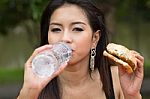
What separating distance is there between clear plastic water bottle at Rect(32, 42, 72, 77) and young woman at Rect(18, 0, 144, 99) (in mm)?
85

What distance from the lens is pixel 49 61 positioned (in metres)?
2.45

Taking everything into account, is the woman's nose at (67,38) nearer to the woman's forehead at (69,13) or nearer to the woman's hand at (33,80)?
the woman's forehead at (69,13)

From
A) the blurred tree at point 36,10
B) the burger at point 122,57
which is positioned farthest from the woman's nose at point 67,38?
the blurred tree at point 36,10

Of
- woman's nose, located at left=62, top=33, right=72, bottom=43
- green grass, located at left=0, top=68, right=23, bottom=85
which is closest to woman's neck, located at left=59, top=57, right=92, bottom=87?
woman's nose, located at left=62, top=33, right=72, bottom=43

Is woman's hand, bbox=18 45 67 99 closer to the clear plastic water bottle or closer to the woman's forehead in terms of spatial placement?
the clear plastic water bottle

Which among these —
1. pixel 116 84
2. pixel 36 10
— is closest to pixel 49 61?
pixel 116 84

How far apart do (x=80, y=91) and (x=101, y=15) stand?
0.53m

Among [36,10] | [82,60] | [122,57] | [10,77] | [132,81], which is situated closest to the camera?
[122,57]

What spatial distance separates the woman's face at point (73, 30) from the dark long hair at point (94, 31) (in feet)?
0.17

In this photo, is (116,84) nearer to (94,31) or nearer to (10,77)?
(94,31)

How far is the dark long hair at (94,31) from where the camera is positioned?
291cm

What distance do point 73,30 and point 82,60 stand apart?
281mm

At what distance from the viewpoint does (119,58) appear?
8.45ft

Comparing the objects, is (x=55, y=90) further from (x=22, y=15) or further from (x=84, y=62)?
(x=22, y=15)
